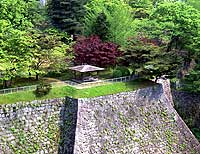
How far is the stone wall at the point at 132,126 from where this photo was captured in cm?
2525

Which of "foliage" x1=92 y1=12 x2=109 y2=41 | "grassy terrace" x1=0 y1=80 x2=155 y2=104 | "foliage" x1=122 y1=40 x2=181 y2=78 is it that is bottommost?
"grassy terrace" x1=0 y1=80 x2=155 y2=104

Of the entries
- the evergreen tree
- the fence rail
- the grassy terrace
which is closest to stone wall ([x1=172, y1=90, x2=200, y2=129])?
the grassy terrace

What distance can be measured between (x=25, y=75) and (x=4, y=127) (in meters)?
6.15

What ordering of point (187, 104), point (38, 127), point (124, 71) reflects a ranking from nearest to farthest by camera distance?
1. point (38, 127)
2. point (124, 71)
3. point (187, 104)

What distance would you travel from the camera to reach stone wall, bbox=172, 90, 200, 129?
3597 centimetres

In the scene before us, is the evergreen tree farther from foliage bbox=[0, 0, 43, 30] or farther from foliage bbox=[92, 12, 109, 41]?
foliage bbox=[0, 0, 43, 30]

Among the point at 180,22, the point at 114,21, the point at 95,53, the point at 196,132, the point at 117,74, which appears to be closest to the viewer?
the point at 117,74

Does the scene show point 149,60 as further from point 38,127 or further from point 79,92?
point 38,127

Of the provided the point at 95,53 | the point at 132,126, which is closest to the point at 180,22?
the point at 95,53

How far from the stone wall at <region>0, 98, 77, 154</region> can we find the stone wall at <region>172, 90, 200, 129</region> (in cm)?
1446

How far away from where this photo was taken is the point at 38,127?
2419 centimetres

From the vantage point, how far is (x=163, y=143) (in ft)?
94.4

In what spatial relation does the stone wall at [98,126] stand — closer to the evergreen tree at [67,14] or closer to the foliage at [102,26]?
the foliage at [102,26]

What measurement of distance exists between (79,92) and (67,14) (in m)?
17.3
